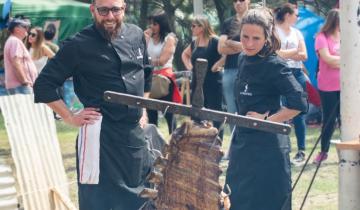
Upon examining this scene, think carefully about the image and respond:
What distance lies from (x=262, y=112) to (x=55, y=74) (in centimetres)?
Answer: 117

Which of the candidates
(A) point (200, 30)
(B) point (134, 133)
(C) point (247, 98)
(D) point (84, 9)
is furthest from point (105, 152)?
(D) point (84, 9)

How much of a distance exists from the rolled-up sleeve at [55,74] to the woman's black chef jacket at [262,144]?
0.99 meters

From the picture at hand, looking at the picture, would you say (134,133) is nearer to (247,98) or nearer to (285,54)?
(247,98)

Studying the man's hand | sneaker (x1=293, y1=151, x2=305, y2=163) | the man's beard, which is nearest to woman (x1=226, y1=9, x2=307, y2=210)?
the man's beard

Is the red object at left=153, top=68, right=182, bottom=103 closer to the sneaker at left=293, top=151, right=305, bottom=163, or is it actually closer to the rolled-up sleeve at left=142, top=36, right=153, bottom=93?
the sneaker at left=293, top=151, right=305, bottom=163

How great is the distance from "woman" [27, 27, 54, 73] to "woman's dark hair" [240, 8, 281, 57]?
8846 mm

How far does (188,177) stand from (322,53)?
5.64 m

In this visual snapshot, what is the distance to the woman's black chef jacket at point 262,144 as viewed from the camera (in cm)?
484

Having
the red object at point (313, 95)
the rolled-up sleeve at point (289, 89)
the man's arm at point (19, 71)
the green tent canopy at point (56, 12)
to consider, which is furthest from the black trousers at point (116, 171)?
the green tent canopy at point (56, 12)

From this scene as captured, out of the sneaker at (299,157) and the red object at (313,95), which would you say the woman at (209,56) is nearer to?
the sneaker at (299,157)

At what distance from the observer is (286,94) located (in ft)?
15.9

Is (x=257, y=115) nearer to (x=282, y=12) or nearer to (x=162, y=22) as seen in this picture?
(x=282, y=12)

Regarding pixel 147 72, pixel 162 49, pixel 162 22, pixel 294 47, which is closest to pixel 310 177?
pixel 294 47

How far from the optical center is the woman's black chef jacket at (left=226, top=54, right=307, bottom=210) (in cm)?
484
